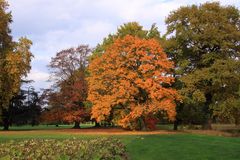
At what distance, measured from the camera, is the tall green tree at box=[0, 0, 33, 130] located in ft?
162

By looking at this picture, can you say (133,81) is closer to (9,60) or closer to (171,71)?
(171,71)

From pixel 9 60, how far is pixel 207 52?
978 inches

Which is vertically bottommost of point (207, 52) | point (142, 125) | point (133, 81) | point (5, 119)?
point (142, 125)

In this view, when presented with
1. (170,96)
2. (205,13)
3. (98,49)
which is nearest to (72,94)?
(98,49)

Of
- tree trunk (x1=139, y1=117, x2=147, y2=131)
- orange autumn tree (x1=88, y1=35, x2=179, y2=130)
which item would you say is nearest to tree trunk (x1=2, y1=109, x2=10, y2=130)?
orange autumn tree (x1=88, y1=35, x2=179, y2=130)

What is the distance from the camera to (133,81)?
4438 cm

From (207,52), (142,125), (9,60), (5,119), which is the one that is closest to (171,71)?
(207,52)

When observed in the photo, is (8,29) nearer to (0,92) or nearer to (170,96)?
(0,92)

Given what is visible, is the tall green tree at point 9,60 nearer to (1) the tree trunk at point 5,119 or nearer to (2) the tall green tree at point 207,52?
(1) the tree trunk at point 5,119

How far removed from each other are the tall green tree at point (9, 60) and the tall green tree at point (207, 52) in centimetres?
1902

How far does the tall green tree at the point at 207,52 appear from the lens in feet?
146

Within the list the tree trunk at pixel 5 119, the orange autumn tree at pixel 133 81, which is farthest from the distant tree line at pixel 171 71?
the tree trunk at pixel 5 119

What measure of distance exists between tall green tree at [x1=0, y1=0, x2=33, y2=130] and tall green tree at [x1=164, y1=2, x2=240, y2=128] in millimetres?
19023

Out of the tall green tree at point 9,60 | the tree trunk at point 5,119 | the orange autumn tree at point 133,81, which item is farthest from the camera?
the tree trunk at point 5,119
